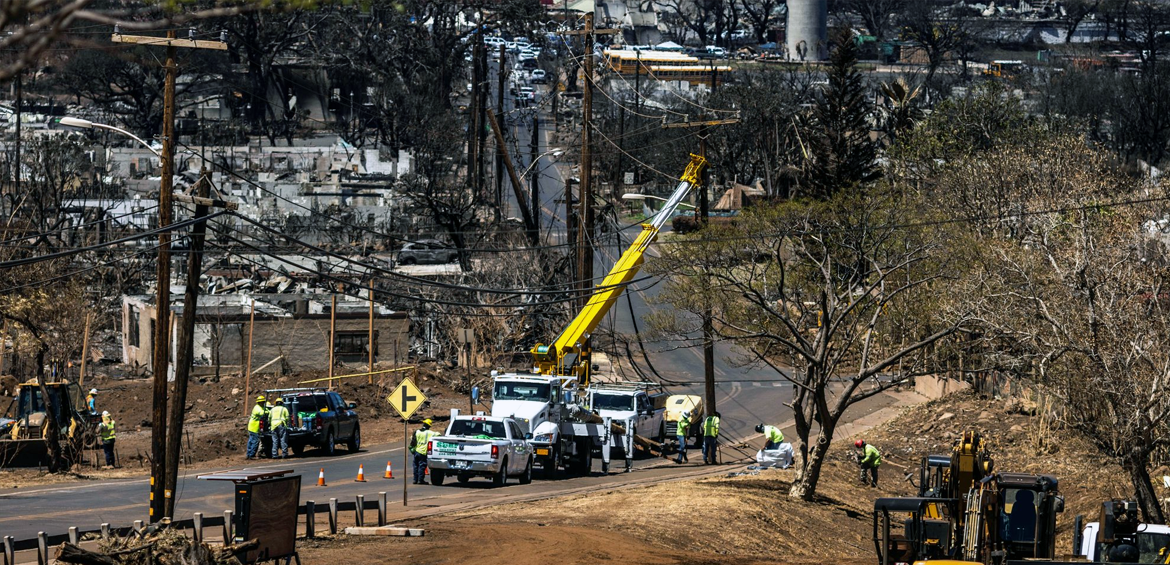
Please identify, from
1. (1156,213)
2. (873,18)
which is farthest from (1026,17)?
(1156,213)

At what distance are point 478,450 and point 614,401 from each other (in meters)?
9.04

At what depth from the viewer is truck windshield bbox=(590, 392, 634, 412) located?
3947cm

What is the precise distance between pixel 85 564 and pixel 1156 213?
36.2 metres

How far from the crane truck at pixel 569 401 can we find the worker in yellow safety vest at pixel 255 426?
5796 millimetres

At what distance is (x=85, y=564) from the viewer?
17047 millimetres

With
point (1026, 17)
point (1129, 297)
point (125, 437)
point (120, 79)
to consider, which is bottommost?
point (125, 437)

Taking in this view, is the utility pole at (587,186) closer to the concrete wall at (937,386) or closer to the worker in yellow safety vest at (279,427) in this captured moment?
the worker in yellow safety vest at (279,427)

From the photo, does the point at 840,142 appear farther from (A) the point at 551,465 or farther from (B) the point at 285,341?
(A) the point at 551,465

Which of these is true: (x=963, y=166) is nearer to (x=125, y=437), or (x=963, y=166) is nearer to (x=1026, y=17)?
(x=125, y=437)

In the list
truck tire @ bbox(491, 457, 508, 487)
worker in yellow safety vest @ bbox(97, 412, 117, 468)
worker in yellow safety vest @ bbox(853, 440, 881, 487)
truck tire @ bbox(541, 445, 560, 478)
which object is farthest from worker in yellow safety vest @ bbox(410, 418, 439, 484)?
worker in yellow safety vest @ bbox(853, 440, 881, 487)

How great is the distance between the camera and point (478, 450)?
3119 centimetres

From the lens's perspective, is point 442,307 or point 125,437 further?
A: point 442,307

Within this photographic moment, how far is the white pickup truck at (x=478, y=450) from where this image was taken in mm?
31219

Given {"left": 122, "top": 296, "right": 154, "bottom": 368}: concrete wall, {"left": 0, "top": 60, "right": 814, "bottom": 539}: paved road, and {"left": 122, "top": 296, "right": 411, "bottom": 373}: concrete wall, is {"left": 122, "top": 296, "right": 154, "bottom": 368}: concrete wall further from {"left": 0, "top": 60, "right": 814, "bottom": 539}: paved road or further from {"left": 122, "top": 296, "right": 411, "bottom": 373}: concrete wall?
{"left": 0, "top": 60, "right": 814, "bottom": 539}: paved road
